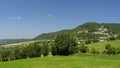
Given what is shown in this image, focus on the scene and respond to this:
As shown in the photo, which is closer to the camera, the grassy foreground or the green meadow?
the grassy foreground

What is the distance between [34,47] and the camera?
10644 cm

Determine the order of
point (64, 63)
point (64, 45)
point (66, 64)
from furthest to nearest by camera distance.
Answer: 1. point (64, 45)
2. point (64, 63)
3. point (66, 64)

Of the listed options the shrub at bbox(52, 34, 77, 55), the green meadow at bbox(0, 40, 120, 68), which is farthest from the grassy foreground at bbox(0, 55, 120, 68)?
the shrub at bbox(52, 34, 77, 55)

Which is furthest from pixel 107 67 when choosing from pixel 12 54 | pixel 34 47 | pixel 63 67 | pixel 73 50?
pixel 12 54

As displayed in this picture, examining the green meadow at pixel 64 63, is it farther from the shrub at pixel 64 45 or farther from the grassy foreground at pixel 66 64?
the shrub at pixel 64 45

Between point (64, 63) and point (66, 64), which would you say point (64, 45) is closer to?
point (64, 63)

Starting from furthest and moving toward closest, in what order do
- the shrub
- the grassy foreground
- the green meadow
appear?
1. the shrub
2. the green meadow
3. the grassy foreground

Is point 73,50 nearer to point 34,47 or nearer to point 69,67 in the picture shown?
point 34,47

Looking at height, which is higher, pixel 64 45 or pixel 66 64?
pixel 64 45

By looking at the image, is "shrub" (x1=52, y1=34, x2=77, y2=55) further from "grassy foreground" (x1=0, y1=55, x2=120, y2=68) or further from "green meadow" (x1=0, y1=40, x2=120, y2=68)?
"grassy foreground" (x1=0, y1=55, x2=120, y2=68)

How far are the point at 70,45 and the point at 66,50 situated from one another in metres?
2.39

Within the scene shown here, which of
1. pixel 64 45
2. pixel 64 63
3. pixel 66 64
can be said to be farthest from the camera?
pixel 64 45

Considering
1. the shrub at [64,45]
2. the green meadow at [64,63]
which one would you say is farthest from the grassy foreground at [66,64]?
the shrub at [64,45]

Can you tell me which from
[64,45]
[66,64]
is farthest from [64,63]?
[64,45]
